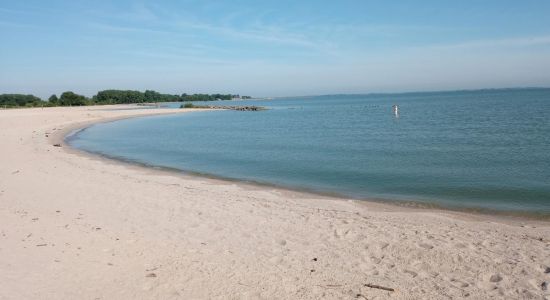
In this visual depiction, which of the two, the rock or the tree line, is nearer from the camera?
the rock

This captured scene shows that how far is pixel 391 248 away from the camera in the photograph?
26.3ft

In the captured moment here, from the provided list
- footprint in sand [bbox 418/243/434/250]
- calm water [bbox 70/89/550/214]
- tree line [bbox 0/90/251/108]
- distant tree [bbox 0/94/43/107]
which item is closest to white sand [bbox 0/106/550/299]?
footprint in sand [bbox 418/243/434/250]

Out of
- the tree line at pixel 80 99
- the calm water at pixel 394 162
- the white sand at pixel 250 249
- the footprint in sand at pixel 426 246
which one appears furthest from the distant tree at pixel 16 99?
the footprint in sand at pixel 426 246

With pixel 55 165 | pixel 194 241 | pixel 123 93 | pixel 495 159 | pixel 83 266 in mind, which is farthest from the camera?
pixel 123 93

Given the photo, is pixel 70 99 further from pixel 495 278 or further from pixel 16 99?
pixel 495 278

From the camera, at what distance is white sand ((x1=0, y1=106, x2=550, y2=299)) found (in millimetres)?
6254

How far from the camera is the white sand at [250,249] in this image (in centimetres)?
625

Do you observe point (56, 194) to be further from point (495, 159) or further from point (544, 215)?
point (495, 159)

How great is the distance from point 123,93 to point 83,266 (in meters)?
164

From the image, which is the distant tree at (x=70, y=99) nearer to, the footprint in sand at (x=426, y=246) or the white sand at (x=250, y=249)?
the white sand at (x=250, y=249)

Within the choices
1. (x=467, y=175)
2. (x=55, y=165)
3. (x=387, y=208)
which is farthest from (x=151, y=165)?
(x=467, y=175)

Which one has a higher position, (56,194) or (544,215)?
(56,194)

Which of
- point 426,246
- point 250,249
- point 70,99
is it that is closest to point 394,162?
point 426,246

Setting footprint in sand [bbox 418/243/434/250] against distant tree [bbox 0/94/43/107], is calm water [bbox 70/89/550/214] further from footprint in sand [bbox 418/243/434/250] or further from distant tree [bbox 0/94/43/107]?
distant tree [bbox 0/94/43/107]
